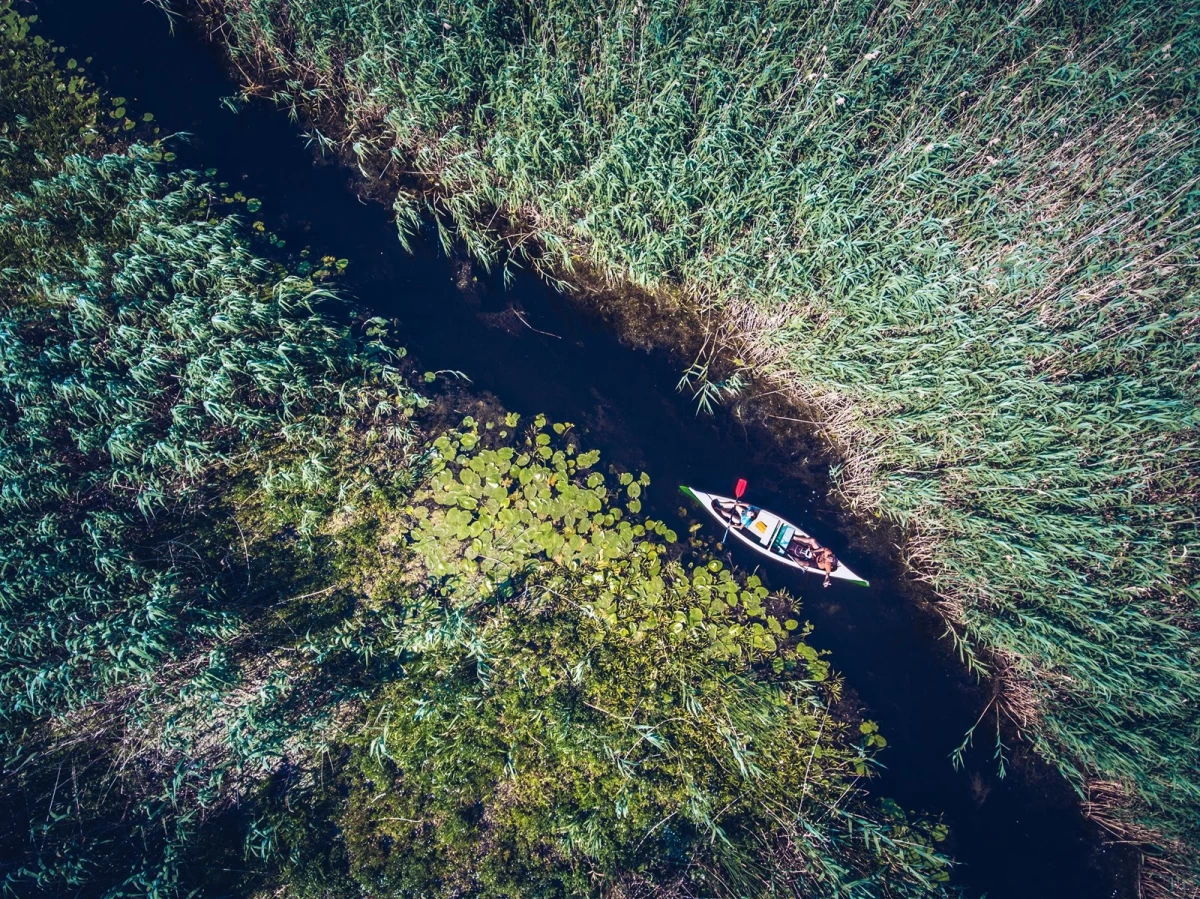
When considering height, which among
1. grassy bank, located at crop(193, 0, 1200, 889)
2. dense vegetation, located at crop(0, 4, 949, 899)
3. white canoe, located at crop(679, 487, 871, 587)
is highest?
grassy bank, located at crop(193, 0, 1200, 889)

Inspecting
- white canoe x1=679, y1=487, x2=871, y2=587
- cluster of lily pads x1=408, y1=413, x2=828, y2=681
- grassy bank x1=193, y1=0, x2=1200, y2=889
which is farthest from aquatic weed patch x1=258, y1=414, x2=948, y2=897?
grassy bank x1=193, y1=0, x2=1200, y2=889

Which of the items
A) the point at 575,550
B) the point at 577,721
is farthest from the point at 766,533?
the point at 577,721

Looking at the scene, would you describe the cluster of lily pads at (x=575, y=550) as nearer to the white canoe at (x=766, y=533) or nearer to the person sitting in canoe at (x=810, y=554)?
the white canoe at (x=766, y=533)

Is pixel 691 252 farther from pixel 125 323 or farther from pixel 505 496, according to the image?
pixel 125 323

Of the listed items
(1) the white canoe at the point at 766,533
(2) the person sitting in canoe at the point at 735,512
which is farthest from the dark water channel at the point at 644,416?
(2) the person sitting in canoe at the point at 735,512

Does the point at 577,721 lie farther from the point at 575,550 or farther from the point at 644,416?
the point at 644,416

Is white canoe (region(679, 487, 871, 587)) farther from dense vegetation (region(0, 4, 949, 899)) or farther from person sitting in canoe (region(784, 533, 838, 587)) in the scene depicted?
dense vegetation (region(0, 4, 949, 899))
